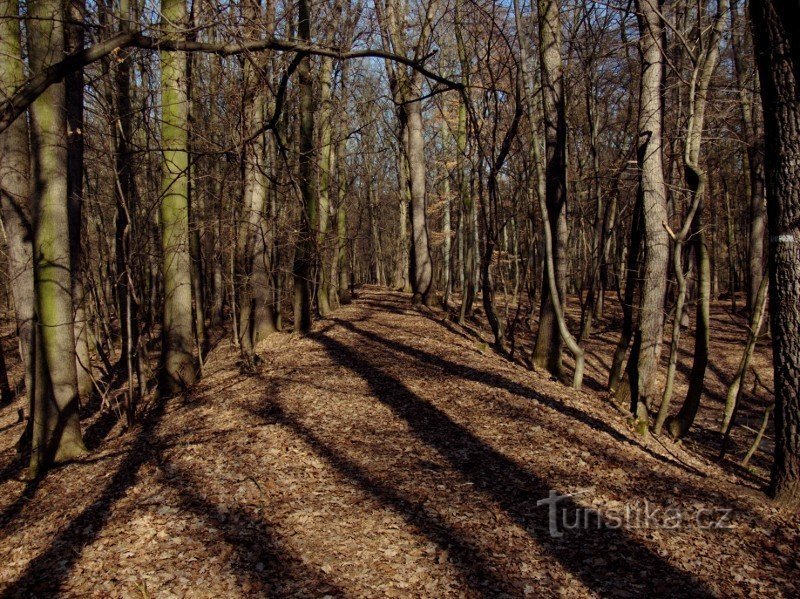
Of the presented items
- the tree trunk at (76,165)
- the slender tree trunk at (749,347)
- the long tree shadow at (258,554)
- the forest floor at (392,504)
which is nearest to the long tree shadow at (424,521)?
the forest floor at (392,504)

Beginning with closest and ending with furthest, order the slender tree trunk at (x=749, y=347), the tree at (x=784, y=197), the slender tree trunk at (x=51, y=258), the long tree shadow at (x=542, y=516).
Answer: the long tree shadow at (x=542, y=516)
the tree at (x=784, y=197)
the slender tree trunk at (x=51, y=258)
the slender tree trunk at (x=749, y=347)

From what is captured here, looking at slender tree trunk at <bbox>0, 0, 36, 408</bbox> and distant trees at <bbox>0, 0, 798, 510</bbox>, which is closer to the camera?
distant trees at <bbox>0, 0, 798, 510</bbox>

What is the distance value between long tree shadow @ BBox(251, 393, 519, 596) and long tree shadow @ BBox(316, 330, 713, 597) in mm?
574

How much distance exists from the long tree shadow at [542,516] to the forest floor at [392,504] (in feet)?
0.06

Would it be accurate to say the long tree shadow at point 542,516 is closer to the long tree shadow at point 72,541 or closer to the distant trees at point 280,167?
the distant trees at point 280,167

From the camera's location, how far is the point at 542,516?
193 inches

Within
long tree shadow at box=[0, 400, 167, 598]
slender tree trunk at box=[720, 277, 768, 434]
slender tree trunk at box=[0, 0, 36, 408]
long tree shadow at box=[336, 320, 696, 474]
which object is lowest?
long tree shadow at box=[0, 400, 167, 598]

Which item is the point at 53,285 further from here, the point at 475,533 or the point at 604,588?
the point at 604,588

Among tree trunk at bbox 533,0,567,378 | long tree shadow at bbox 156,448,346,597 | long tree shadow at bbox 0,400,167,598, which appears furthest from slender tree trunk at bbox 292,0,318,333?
long tree shadow at bbox 156,448,346,597

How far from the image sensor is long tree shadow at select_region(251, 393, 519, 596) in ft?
13.4

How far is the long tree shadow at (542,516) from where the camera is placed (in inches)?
158

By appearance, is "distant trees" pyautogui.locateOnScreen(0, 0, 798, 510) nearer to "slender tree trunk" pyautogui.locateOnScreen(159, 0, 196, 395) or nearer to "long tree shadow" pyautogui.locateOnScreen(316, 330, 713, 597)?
"slender tree trunk" pyautogui.locateOnScreen(159, 0, 196, 395)

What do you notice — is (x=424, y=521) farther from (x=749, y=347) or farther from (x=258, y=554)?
(x=749, y=347)

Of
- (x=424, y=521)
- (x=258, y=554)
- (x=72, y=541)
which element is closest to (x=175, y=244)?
(x=72, y=541)
